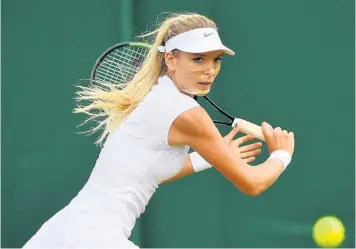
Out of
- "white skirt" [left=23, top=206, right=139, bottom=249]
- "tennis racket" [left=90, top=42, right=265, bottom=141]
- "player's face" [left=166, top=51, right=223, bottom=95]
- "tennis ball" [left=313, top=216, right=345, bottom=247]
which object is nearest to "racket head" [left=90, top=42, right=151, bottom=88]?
"tennis racket" [left=90, top=42, right=265, bottom=141]

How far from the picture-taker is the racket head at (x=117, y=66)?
9.98 ft

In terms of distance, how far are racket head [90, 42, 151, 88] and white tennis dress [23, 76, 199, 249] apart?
62 cm

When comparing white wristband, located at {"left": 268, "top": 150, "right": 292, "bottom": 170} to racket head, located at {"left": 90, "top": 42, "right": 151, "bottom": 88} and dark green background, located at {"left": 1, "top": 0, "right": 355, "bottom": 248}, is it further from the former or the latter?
dark green background, located at {"left": 1, "top": 0, "right": 355, "bottom": 248}

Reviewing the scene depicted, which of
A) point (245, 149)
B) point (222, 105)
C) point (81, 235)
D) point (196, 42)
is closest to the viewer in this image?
point (81, 235)

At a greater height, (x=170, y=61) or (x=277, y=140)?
(x=170, y=61)

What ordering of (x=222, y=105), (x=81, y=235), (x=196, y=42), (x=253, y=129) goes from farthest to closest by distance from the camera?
(x=222, y=105)
(x=253, y=129)
(x=196, y=42)
(x=81, y=235)

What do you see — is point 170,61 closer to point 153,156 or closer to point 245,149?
point 153,156

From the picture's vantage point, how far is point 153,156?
2383mm

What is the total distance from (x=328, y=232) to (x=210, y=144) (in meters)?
1.27

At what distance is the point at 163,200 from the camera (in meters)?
3.78

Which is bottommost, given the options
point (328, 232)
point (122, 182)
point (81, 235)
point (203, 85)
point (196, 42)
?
point (328, 232)

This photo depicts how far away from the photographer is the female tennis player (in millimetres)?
2344

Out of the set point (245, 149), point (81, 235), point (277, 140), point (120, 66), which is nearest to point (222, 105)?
point (120, 66)

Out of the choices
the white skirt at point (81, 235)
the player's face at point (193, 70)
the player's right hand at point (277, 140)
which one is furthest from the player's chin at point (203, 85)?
the white skirt at point (81, 235)
